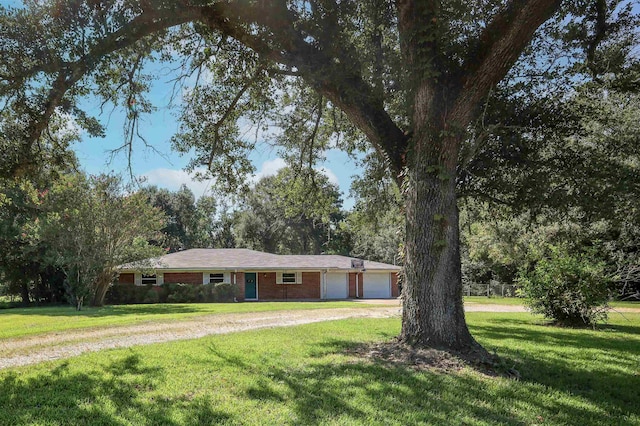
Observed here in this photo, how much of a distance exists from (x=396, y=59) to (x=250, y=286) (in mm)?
23350

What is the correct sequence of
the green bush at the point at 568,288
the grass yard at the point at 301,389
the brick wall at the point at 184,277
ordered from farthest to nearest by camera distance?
1. the brick wall at the point at 184,277
2. the green bush at the point at 568,288
3. the grass yard at the point at 301,389

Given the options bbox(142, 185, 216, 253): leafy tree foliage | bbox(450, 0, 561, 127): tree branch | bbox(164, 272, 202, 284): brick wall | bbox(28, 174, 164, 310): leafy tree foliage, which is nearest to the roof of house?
bbox(164, 272, 202, 284): brick wall

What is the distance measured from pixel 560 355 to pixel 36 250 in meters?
25.0

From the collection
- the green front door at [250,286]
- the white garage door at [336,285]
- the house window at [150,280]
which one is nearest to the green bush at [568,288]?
the white garage door at [336,285]

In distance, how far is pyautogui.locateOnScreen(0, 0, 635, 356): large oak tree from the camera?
6723 millimetres

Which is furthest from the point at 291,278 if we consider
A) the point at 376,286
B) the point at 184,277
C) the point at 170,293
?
the point at 170,293

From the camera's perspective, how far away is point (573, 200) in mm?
9617

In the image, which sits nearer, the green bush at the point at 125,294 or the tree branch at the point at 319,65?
the tree branch at the point at 319,65

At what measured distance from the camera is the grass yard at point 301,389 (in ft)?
14.1

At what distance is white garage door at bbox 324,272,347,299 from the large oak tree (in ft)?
76.5

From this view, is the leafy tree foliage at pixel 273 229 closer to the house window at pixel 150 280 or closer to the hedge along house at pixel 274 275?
the hedge along house at pixel 274 275

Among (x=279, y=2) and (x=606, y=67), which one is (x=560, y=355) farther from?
(x=279, y=2)

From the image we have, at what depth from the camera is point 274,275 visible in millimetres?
29047

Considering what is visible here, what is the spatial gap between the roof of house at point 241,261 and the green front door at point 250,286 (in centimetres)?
102
